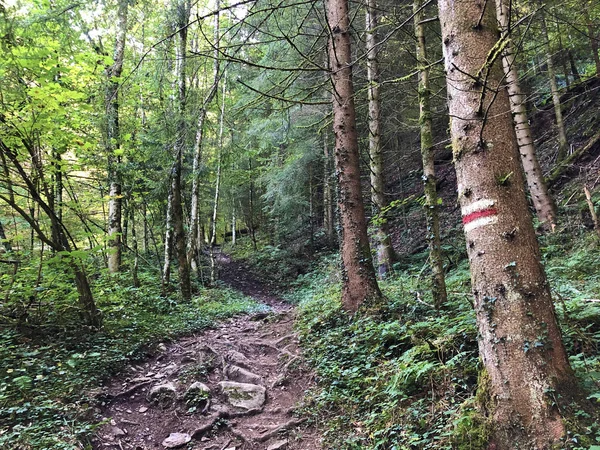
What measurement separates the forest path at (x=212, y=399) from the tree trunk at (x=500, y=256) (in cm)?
222

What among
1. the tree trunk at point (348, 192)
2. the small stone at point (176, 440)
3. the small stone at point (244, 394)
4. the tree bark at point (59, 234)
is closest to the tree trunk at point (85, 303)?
the tree bark at point (59, 234)

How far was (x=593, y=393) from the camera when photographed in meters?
2.18

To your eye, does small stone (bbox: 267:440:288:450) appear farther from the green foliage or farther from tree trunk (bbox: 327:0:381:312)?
tree trunk (bbox: 327:0:381:312)

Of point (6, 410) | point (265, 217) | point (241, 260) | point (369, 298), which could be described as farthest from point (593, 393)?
point (265, 217)

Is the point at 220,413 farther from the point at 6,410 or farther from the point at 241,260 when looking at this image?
the point at 241,260

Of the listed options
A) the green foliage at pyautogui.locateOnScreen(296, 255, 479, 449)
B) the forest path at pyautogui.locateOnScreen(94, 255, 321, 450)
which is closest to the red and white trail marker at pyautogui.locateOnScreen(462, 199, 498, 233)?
the green foliage at pyautogui.locateOnScreen(296, 255, 479, 449)

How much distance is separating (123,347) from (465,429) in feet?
18.3

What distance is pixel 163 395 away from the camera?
4.96 meters

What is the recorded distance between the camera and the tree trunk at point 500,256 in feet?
7.07

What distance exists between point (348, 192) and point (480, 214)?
4.01 metres

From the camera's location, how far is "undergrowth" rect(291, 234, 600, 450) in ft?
8.91

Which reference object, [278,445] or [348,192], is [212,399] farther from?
[348,192]

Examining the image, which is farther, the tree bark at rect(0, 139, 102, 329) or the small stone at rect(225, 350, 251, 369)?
the small stone at rect(225, 350, 251, 369)

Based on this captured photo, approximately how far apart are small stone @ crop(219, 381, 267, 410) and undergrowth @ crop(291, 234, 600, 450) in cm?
83
